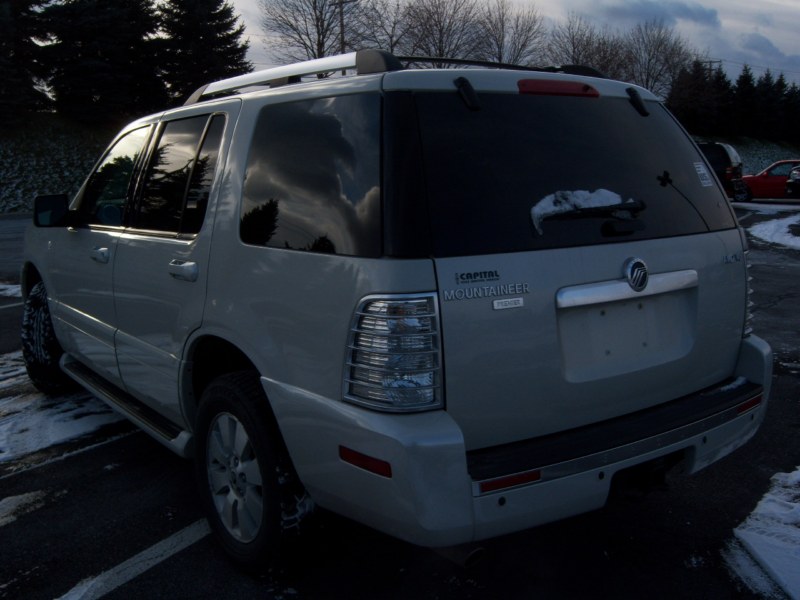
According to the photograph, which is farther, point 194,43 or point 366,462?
point 194,43

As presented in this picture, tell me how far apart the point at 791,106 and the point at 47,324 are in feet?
222

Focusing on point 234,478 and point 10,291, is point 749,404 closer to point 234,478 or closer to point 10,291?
point 234,478

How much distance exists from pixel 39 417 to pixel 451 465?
3.85 meters

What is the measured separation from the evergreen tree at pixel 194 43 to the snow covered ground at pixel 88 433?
118 ft

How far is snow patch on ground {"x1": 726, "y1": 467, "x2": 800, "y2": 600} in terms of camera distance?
302 centimetres

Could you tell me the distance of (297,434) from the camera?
8.73ft

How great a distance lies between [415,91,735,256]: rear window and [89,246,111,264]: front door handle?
7.63ft

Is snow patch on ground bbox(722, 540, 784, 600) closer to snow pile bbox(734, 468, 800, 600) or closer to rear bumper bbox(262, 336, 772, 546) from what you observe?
snow pile bbox(734, 468, 800, 600)

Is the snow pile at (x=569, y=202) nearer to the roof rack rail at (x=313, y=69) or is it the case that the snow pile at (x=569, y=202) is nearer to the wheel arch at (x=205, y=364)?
the roof rack rail at (x=313, y=69)

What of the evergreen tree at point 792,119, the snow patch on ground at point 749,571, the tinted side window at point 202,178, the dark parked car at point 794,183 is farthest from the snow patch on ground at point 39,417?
the evergreen tree at point 792,119

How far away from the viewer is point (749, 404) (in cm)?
313

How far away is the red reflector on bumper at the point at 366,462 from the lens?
234 cm

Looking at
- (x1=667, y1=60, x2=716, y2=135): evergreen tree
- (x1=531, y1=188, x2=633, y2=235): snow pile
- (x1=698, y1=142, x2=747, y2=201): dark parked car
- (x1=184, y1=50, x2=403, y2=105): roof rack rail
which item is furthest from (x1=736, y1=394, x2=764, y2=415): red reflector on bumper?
(x1=667, y1=60, x2=716, y2=135): evergreen tree

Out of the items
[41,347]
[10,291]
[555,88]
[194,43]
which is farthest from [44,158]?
[555,88]
